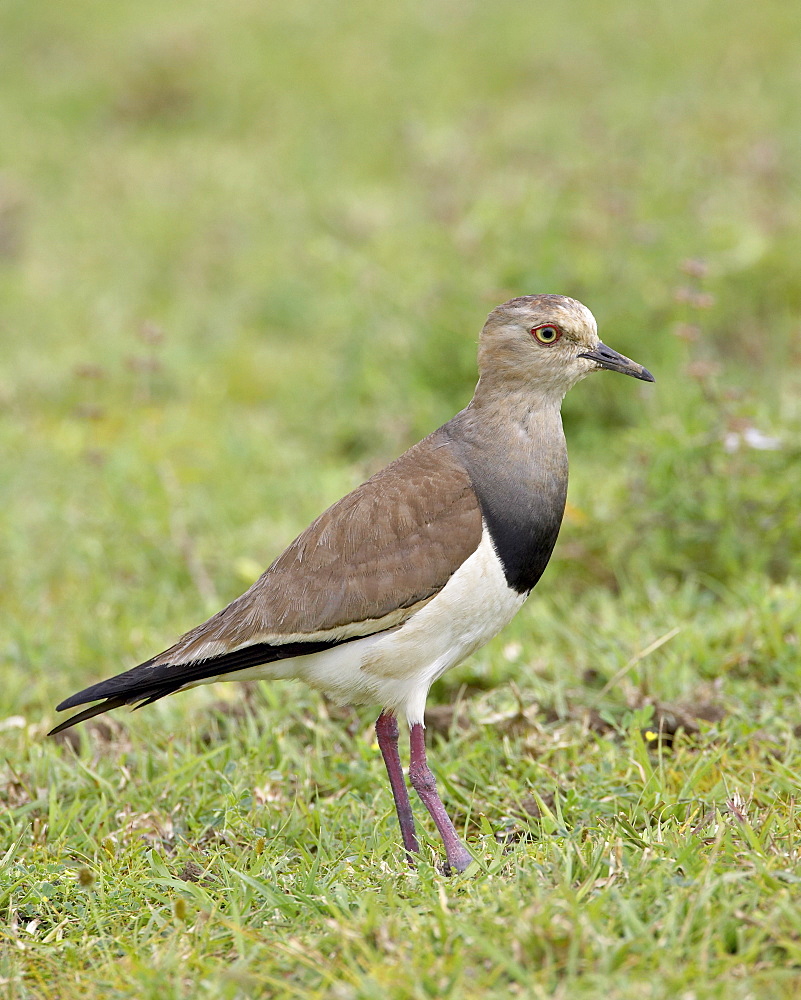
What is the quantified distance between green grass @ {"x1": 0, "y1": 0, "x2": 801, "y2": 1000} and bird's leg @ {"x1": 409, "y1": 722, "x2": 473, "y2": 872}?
80 millimetres

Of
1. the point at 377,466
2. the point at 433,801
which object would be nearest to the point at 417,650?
the point at 433,801

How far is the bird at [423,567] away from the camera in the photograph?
3.48 meters

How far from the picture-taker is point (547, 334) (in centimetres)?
365

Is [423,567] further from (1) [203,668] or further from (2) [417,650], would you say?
(1) [203,668]

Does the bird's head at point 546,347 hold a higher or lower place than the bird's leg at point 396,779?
higher

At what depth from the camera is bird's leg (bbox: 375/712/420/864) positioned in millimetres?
3529

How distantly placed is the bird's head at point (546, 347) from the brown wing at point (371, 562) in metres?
0.33

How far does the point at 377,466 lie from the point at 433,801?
3219 mm

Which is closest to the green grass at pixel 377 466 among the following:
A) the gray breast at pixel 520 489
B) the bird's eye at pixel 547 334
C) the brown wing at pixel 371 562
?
the brown wing at pixel 371 562

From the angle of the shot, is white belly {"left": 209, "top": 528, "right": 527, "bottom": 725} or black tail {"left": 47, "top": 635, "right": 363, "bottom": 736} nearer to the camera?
white belly {"left": 209, "top": 528, "right": 527, "bottom": 725}

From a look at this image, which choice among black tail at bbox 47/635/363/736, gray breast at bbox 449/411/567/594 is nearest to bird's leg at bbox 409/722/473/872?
black tail at bbox 47/635/363/736

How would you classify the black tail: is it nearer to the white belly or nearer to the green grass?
the white belly

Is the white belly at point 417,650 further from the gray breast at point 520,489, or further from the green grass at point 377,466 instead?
the green grass at point 377,466

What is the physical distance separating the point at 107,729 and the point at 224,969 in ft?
6.52
